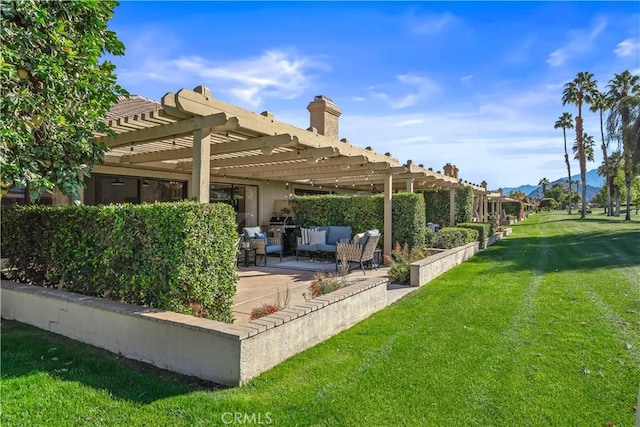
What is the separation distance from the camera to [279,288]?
6961mm

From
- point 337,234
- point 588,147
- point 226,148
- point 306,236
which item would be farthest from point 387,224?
point 588,147

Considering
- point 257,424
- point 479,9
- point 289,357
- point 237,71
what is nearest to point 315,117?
point 237,71

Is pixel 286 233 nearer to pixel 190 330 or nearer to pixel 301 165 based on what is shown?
pixel 301 165

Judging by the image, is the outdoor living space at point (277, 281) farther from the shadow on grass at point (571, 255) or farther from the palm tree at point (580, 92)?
the palm tree at point (580, 92)

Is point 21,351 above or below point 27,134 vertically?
below

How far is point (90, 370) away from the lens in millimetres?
3521

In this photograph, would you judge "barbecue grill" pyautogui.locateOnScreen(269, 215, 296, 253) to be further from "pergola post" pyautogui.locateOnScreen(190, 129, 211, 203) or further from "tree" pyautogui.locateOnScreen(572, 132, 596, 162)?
"tree" pyautogui.locateOnScreen(572, 132, 596, 162)

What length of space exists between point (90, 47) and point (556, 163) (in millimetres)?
56452

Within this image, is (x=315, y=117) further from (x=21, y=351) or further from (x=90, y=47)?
(x=21, y=351)

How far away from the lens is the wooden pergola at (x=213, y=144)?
4812 mm

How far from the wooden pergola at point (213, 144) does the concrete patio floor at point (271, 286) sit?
1748 mm

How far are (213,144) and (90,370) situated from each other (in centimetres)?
462

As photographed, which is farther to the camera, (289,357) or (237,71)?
(237,71)

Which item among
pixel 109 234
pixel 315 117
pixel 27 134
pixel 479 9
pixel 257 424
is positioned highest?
pixel 479 9
